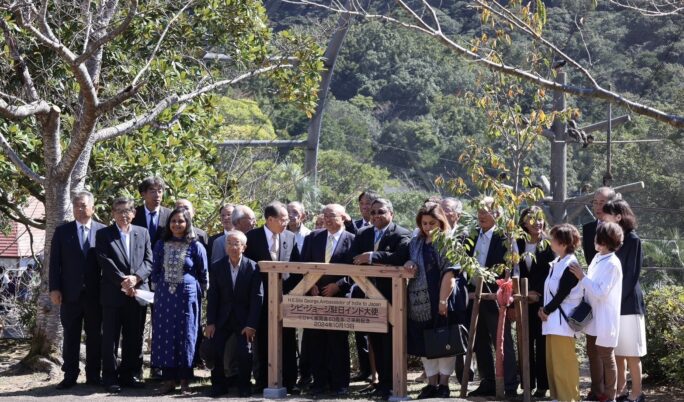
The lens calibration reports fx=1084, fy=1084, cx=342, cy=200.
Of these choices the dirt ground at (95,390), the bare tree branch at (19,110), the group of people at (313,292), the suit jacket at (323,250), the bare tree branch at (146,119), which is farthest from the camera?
the bare tree branch at (146,119)

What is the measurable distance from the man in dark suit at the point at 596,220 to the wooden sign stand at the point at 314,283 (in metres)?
1.76

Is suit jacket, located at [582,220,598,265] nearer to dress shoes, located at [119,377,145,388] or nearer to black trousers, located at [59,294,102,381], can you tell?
dress shoes, located at [119,377,145,388]

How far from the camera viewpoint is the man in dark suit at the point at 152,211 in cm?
1124

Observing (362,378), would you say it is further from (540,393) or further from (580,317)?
(580,317)

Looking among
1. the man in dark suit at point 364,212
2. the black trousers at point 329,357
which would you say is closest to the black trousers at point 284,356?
the black trousers at point 329,357

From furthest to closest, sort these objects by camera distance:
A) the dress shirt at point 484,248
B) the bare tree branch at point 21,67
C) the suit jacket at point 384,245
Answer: the bare tree branch at point 21,67 < the dress shirt at point 484,248 < the suit jacket at point 384,245

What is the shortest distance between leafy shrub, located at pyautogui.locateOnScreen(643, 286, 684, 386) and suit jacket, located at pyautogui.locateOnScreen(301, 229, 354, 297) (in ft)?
10.3

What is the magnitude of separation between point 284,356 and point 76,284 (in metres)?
2.15

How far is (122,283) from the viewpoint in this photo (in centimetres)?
1052

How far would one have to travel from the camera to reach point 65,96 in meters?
13.3

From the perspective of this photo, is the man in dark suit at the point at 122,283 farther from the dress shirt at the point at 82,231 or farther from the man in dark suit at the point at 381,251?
the man in dark suit at the point at 381,251

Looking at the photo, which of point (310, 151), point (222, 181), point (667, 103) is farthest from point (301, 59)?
point (667, 103)

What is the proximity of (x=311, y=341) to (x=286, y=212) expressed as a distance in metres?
1.28

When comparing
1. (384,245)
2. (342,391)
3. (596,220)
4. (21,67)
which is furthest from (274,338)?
(21,67)
